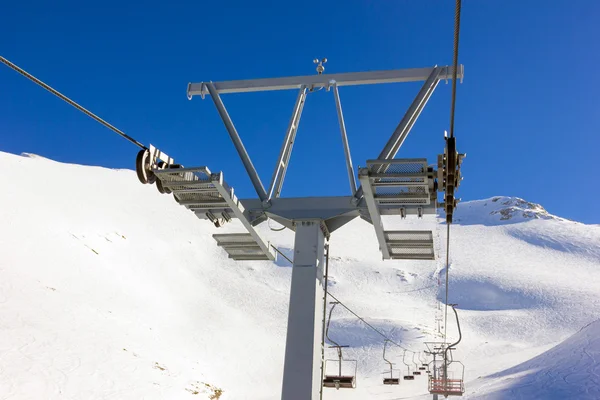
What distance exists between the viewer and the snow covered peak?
437 ft

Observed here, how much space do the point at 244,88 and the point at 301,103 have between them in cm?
96

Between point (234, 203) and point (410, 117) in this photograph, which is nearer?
point (234, 203)

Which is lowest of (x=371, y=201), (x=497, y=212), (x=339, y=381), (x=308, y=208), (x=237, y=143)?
(x=339, y=381)

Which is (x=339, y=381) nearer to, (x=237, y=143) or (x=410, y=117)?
(x=237, y=143)

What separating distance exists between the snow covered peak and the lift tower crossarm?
12714 centimetres

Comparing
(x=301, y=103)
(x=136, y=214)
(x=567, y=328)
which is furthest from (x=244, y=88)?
(x=136, y=214)

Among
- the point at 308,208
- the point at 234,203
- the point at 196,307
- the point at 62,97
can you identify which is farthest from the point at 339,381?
the point at 196,307

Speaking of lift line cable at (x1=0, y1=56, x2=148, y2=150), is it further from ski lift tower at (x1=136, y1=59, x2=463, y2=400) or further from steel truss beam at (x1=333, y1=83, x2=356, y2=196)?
steel truss beam at (x1=333, y1=83, x2=356, y2=196)

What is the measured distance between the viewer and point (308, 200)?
757 cm

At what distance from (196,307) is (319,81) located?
36046mm

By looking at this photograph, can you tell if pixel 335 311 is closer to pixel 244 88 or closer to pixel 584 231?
pixel 244 88

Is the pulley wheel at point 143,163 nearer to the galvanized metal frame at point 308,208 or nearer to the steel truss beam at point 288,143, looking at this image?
the galvanized metal frame at point 308,208

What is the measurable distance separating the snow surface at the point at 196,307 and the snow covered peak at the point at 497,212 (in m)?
51.3

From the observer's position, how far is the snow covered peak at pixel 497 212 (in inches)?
5241
